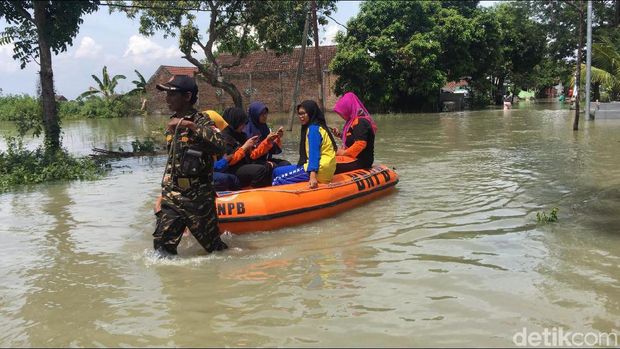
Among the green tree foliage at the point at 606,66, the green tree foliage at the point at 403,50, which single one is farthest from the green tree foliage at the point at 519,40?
the green tree foliage at the point at 606,66

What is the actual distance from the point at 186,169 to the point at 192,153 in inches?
6.2

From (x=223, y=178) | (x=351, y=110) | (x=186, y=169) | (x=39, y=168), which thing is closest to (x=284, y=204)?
(x=223, y=178)

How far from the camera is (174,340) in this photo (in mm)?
3576

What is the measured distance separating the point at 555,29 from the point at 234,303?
4302 centimetres

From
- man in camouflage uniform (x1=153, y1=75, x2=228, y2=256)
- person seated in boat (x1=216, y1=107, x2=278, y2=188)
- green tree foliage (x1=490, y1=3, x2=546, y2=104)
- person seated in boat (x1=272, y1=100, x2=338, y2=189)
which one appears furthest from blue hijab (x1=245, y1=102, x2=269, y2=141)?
green tree foliage (x1=490, y1=3, x2=546, y2=104)

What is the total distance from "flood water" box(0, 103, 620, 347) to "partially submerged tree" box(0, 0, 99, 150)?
4.98 meters

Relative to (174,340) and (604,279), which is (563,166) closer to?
(604,279)

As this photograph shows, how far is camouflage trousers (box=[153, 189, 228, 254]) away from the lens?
490 centimetres

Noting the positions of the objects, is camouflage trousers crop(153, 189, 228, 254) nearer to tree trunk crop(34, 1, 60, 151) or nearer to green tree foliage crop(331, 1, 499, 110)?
tree trunk crop(34, 1, 60, 151)

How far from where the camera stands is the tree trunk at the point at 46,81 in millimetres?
12680

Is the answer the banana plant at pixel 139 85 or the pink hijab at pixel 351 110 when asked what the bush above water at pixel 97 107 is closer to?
the banana plant at pixel 139 85

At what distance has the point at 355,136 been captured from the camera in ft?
26.6

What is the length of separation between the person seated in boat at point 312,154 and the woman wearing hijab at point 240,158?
0.22 metres

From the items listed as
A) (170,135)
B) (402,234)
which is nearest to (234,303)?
(170,135)
